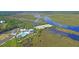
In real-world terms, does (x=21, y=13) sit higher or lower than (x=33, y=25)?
higher

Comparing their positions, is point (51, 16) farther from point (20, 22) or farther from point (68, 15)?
Result: point (20, 22)

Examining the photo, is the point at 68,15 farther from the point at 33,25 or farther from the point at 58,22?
the point at 33,25
